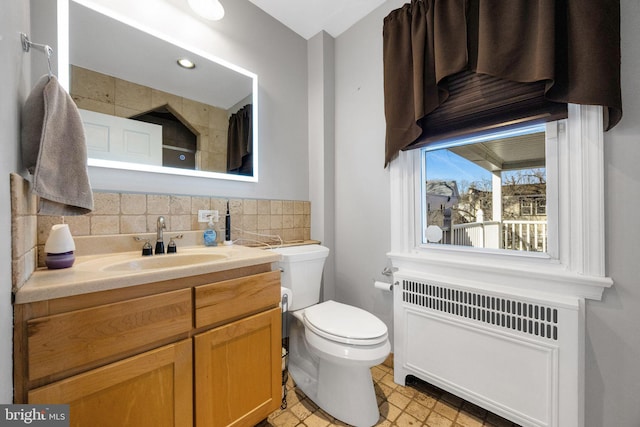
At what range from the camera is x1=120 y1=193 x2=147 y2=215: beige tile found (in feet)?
3.88

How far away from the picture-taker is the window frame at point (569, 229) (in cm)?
97

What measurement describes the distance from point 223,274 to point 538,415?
1.44 m

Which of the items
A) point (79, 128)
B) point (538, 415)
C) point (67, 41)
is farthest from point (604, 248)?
point (67, 41)

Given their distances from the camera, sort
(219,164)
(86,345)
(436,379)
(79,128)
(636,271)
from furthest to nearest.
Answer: (219,164) < (436,379) < (636,271) < (79,128) < (86,345)

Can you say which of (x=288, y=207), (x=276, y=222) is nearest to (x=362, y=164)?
(x=288, y=207)

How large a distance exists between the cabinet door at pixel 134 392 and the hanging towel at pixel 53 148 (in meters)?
0.52

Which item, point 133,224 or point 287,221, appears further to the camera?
point 287,221

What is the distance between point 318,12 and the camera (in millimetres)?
1748

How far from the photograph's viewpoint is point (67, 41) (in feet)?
3.56

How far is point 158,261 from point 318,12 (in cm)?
191

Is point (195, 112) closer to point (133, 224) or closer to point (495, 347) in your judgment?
point (133, 224)

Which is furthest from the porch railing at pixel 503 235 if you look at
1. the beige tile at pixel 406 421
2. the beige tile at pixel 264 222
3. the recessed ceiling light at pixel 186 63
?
the recessed ceiling light at pixel 186 63

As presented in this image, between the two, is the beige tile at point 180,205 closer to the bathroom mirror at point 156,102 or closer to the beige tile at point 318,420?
the bathroom mirror at point 156,102

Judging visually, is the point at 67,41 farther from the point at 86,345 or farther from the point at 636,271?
the point at 636,271
